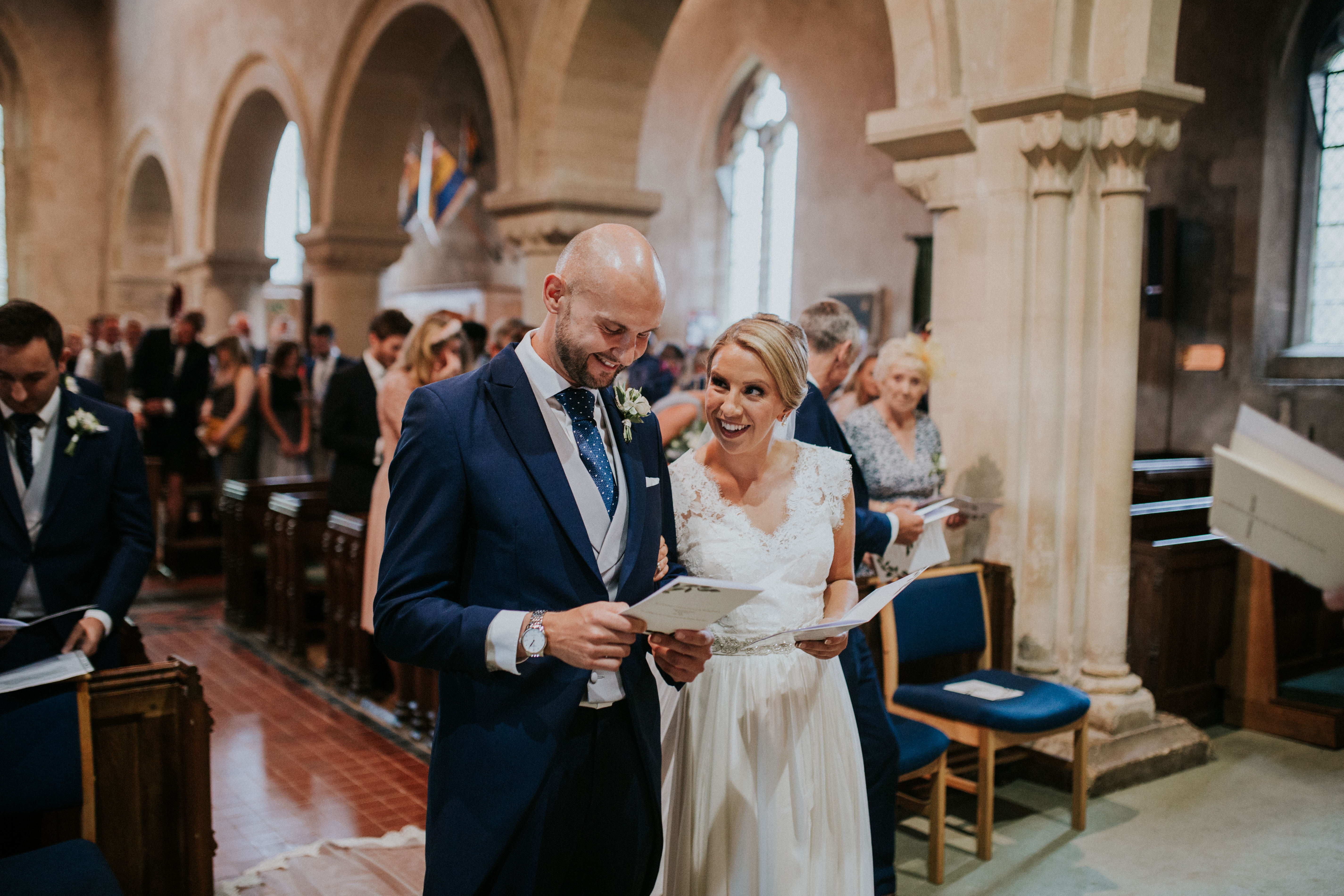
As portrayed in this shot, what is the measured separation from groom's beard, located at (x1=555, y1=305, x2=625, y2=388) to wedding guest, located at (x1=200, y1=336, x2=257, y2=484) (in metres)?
6.44

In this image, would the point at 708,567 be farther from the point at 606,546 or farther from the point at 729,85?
the point at 729,85

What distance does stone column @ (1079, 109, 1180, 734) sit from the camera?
13.5 feet

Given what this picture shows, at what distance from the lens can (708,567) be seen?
2.37 m

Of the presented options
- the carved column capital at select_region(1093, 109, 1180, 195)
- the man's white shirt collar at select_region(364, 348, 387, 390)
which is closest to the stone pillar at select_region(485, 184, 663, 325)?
the man's white shirt collar at select_region(364, 348, 387, 390)

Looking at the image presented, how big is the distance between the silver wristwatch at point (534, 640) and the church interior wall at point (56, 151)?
1798 cm

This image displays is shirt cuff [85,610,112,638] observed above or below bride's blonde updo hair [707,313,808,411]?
below

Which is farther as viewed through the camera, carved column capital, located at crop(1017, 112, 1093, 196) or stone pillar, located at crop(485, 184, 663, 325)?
stone pillar, located at crop(485, 184, 663, 325)

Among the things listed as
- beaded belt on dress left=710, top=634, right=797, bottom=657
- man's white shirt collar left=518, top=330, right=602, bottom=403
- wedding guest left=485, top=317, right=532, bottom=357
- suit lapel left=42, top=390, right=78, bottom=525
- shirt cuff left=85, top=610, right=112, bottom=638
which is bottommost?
shirt cuff left=85, top=610, right=112, bottom=638

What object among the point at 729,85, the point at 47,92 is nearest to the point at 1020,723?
the point at 729,85

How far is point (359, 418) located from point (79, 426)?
7.63ft

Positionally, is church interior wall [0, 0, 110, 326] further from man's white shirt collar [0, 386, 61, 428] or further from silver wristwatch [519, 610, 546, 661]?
silver wristwatch [519, 610, 546, 661]

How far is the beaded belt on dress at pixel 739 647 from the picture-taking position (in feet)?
7.70

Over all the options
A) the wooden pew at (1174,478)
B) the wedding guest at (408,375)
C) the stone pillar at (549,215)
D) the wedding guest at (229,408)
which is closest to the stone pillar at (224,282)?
the wedding guest at (229,408)

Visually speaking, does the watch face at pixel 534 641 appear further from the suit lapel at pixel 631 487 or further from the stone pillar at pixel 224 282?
the stone pillar at pixel 224 282
